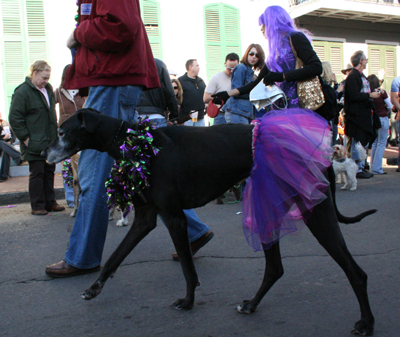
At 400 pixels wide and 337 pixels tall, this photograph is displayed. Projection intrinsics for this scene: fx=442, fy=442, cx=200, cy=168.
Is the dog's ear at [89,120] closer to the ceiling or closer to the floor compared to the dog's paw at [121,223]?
closer to the ceiling

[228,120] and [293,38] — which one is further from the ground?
[293,38]

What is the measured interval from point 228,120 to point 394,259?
142 inches

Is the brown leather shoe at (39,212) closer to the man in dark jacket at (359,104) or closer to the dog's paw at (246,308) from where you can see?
the dog's paw at (246,308)

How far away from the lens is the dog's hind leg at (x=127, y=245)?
113 inches

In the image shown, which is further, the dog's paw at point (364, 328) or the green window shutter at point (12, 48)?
the green window shutter at point (12, 48)

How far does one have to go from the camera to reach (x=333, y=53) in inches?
727

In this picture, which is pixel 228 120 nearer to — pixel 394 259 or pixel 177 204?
pixel 394 259

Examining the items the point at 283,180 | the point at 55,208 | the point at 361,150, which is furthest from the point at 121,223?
the point at 361,150

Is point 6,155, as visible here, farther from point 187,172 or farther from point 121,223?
point 187,172

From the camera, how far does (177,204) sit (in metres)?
2.77

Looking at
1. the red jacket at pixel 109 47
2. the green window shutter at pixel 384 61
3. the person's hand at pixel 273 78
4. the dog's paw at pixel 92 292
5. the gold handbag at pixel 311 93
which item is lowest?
the dog's paw at pixel 92 292

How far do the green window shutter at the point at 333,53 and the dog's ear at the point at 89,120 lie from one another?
1661 centimetres

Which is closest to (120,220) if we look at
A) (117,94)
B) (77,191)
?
(77,191)

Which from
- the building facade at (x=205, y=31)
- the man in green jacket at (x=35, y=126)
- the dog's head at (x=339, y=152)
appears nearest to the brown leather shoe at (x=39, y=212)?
the man in green jacket at (x=35, y=126)
